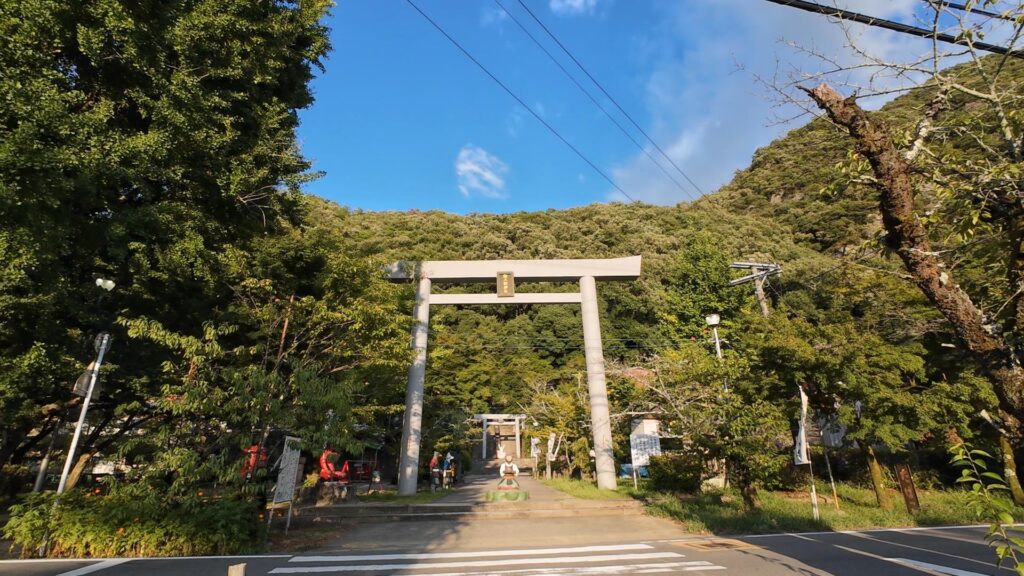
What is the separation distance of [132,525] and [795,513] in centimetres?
1328

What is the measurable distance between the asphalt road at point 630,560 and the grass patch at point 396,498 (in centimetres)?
424

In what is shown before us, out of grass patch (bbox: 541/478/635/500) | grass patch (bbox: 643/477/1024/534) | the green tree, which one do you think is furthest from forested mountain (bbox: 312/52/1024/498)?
grass patch (bbox: 541/478/635/500)

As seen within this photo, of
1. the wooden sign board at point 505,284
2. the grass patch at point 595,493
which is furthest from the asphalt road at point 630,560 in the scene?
the wooden sign board at point 505,284

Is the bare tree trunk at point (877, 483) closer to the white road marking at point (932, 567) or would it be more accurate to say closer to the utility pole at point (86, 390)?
the white road marking at point (932, 567)

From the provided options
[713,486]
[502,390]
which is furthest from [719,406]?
[502,390]

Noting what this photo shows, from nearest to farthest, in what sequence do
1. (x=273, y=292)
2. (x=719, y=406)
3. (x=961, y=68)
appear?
(x=961, y=68) → (x=273, y=292) → (x=719, y=406)

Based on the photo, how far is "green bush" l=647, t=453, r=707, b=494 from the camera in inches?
531

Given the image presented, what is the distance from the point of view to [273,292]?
9.45m

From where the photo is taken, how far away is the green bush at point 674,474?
13498mm

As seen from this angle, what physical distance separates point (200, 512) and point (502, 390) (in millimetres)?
25518

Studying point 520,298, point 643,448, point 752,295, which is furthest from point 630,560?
point 752,295

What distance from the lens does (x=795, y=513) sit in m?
10.9

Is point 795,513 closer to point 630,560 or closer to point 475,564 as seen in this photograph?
point 630,560

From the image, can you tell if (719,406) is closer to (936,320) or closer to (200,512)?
(936,320)
